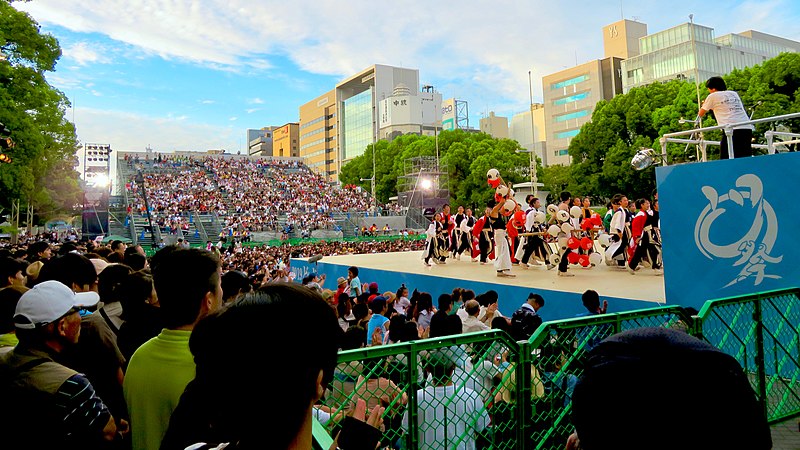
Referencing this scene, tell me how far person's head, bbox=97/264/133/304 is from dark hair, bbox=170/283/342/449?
3.45 meters

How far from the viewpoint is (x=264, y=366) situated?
1.18 meters

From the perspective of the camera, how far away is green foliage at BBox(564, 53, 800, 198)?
24.4m

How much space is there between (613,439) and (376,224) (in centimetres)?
3887

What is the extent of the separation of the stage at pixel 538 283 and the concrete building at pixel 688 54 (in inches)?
1862

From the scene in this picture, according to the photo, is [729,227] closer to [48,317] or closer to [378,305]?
[378,305]

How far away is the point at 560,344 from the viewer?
348cm

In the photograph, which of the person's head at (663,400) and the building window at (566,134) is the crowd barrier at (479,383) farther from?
the building window at (566,134)

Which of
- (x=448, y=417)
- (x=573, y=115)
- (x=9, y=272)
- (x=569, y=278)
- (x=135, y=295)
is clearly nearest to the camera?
(x=448, y=417)

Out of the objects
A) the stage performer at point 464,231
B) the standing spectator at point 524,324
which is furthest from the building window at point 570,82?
the standing spectator at point 524,324

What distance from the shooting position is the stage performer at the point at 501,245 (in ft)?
37.5

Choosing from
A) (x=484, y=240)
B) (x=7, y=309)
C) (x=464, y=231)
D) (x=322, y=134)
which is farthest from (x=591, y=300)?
(x=322, y=134)

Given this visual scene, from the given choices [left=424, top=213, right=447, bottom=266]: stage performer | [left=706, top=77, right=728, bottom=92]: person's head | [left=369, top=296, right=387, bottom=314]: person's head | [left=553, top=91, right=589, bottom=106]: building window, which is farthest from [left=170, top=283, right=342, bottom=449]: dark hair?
[left=553, top=91, right=589, bottom=106]: building window

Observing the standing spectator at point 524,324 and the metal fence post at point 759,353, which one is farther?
the standing spectator at point 524,324

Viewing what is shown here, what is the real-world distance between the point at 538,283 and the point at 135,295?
26.8 ft
